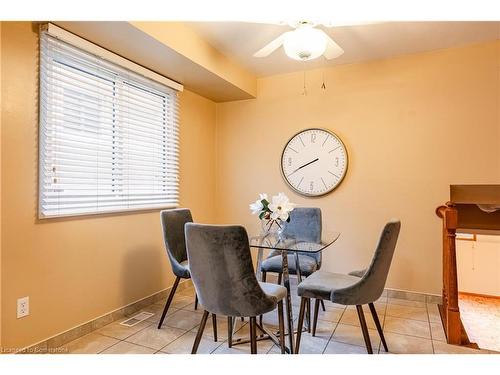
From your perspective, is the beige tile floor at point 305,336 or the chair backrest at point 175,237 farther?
the chair backrest at point 175,237

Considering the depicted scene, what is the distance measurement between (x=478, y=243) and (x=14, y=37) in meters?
5.02

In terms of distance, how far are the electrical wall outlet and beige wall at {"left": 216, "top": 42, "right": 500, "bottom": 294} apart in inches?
98.1

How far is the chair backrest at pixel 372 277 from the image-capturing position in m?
1.80

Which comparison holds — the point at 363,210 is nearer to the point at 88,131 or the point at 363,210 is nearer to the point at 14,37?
the point at 88,131

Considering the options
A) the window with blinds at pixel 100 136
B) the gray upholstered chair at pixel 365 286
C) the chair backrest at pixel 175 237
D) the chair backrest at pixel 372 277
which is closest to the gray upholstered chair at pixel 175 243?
the chair backrest at pixel 175 237

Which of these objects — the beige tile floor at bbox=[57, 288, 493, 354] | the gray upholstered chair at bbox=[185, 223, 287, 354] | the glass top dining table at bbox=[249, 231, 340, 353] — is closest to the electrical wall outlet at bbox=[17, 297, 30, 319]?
the beige tile floor at bbox=[57, 288, 493, 354]

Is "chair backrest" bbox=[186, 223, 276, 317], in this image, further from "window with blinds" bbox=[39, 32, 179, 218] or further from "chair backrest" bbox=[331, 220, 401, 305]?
"window with blinds" bbox=[39, 32, 179, 218]

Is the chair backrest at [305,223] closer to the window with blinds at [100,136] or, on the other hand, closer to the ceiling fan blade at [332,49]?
the window with blinds at [100,136]

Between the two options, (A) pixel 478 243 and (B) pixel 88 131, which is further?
(A) pixel 478 243

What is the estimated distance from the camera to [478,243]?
391 cm

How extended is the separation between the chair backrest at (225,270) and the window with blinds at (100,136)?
1076 millimetres

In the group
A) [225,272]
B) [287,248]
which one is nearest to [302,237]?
[287,248]
